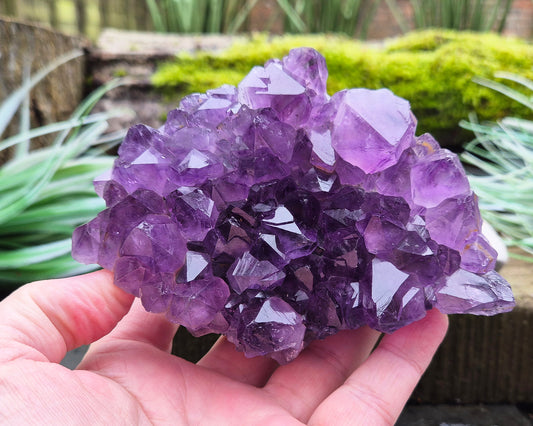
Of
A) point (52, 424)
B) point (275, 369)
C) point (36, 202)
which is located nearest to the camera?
point (52, 424)

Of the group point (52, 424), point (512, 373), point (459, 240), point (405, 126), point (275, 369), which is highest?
point (405, 126)

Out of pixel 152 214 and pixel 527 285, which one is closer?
pixel 152 214

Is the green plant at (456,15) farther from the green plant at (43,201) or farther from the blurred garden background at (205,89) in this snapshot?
the green plant at (43,201)

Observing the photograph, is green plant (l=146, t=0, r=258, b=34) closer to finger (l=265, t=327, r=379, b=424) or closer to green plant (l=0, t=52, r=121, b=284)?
green plant (l=0, t=52, r=121, b=284)

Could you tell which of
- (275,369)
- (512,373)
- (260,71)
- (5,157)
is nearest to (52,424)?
(275,369)

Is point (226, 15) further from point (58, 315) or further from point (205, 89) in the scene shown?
point (58, 315)

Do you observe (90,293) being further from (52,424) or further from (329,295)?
(329,295)
